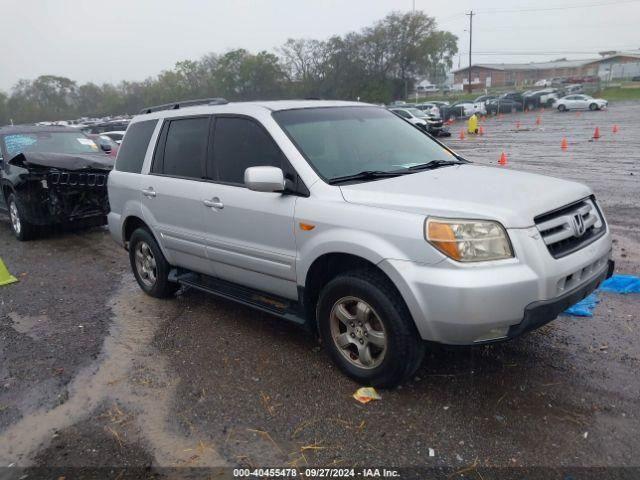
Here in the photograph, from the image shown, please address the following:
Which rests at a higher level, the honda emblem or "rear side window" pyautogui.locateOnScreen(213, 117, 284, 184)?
"rear side window" pyautogui.locateOnScreen(213, 117, 284, 184)

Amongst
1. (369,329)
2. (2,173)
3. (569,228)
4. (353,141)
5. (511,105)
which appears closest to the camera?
(569,228)

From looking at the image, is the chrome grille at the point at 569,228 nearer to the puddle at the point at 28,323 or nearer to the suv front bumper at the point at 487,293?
the suv front bumper at the point at 487,293

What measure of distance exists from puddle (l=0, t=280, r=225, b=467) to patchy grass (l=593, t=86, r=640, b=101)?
57112 millimetres

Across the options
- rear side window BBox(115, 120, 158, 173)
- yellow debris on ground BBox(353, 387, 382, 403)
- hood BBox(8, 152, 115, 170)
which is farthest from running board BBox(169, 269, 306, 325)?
hood BBox(8, 152, 115, 170)

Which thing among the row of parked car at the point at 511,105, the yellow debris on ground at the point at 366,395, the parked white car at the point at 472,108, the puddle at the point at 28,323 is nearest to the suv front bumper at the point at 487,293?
the yellow debris on ground at the point at 366,395

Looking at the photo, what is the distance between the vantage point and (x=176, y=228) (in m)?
4.89

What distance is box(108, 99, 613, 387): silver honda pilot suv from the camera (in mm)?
3018

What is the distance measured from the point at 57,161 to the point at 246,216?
5.25 metres

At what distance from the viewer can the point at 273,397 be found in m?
3.60

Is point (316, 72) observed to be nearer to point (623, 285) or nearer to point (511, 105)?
point (511, 105)

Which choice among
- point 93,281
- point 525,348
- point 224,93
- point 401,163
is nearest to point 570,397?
point 525,348

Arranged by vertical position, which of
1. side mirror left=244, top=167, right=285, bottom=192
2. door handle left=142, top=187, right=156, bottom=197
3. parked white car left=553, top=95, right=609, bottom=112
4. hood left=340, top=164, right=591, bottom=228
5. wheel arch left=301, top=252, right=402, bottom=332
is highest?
side mirror left=244, top=167, right=285, bottom=192

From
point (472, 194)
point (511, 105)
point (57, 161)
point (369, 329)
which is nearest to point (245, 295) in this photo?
point (369, 329)

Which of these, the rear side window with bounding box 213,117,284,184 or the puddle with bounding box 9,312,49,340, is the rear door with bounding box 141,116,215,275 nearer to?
the rear side window with bounding box 213,117,284,184
